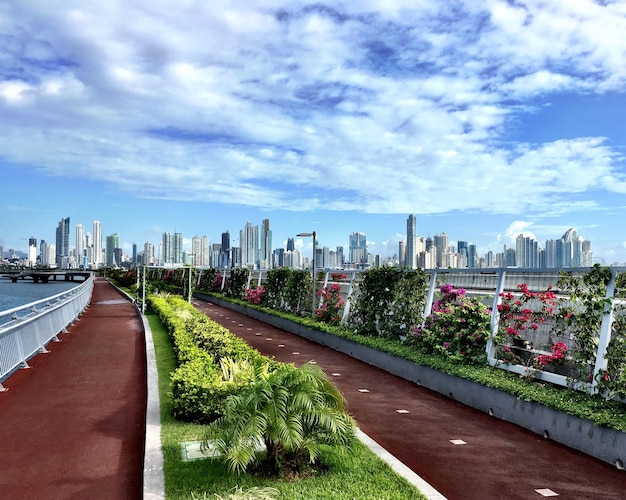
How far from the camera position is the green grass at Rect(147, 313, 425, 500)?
14.1 ft

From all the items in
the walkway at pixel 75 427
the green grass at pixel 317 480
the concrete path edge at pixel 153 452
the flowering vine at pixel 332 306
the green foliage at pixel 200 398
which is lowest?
the walkway at pixel 75 427

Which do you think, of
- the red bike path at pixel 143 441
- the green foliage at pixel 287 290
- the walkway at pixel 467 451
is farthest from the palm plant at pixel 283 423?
the green foliage at pixel 287 290

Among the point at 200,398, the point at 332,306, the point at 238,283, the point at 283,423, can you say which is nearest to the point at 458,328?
the point at 200,398

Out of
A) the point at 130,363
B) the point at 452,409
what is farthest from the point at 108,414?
the point at 452,409

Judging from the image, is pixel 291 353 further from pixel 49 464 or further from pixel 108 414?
pixel 49 464

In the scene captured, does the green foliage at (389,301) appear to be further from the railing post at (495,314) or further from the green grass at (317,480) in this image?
the green grass at (317,480)

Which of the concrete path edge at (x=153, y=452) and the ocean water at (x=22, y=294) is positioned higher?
the concrete path edge at (x=153, y=452)

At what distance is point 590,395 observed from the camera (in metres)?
6.30

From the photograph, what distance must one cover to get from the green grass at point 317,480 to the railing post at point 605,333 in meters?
3.07

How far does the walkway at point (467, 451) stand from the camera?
195 inches

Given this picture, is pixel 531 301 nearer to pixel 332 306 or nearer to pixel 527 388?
pixel 527 388

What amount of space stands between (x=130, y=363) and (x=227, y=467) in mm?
6769

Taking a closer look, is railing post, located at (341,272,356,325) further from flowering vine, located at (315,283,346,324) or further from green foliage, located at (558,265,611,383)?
green foliage, located at (558,265,611,383)

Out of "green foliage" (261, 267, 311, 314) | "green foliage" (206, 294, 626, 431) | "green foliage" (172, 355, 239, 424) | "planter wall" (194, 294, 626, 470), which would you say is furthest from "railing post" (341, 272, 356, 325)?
"green foliage" (172, 355, 239, 424)
